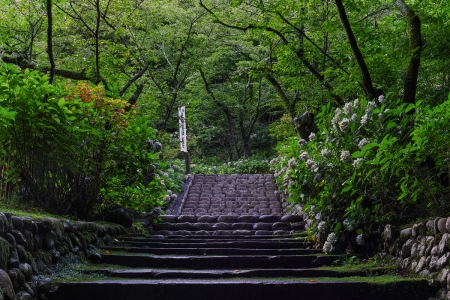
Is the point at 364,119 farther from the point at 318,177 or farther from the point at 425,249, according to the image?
the point at 425,249

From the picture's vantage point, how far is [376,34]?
828 centimetres

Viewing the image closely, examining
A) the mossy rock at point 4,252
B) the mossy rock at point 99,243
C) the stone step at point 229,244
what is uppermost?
the mossy rock at point 4,252

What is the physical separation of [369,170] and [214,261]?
207cm

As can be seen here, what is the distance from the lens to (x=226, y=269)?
5.37 metres

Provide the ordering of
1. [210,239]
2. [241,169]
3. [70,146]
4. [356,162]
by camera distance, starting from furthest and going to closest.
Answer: [241,169], [210,239], [70,146], [356,162]

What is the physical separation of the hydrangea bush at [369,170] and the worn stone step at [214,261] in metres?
→ 0.47

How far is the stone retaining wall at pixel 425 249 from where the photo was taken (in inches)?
155

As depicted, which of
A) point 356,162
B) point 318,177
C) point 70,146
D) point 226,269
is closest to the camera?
point 356,162

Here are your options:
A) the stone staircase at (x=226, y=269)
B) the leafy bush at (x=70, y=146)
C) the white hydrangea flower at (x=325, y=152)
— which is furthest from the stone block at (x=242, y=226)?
the white hydrangea flower at (x=325, y=152)

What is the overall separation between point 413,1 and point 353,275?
525 cm

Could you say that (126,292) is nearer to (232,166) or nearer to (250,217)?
(250,217)

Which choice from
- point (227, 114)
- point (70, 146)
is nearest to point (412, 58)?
point (70, 146)

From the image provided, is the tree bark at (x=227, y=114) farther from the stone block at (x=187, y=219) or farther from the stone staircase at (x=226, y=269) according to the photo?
the stone staircase at (x=226, y=269)

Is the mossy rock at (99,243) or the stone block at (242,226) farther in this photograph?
the stone block at (242,226)
